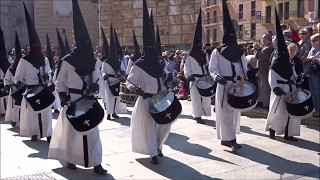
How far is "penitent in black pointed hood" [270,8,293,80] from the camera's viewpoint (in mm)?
8258

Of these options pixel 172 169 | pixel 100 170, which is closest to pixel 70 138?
pixel 100 170

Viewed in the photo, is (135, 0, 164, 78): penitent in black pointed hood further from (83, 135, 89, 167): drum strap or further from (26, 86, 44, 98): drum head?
(26, 86, 44, 98): drum head

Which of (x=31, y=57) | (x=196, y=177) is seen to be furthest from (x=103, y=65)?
(x=196, y=177)

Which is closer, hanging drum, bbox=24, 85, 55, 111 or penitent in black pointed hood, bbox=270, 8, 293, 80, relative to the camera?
penitent in black pointed hood, bbox=270, 8, 293, 80

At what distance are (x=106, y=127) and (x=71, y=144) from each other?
4157 millimetres

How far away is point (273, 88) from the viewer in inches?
325

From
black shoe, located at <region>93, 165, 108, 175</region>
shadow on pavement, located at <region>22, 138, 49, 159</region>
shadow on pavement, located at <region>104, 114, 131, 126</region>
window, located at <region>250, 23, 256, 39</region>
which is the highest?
window, located at <region>250, 23, 256, 39</region>

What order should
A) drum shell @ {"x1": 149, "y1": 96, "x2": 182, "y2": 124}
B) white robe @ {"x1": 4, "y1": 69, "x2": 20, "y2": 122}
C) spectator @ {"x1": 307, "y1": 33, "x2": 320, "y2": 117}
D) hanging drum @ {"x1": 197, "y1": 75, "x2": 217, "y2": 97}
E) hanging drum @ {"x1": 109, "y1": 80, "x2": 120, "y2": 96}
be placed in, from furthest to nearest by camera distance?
hanging drum @ {"x1": 109, "y1": 80, "x2": 120, "y2": 96} → white robe @ {"x1": 4, "y1": 69, "x2": 20, "y2": 122} → hanging drum @ {"x1": 197, "y1": 75, "x2": 217, "y2": 97} → spectator @ {"x1": 307, "y1": 33, "x2": 320, "y2": 117} → drum shell @ {"x1": 149, "y1": 96, "x2": 182, "y2": 124}

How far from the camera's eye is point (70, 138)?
6758 millimetres

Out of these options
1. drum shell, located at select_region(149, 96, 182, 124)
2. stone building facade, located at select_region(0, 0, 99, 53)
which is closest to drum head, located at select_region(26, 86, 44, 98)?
drum shell, located at select_region(149, 96, 182, 124)

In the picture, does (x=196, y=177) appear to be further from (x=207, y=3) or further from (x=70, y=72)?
(x=207, y=3)

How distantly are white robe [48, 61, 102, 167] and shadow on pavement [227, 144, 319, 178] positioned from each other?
8.78ft

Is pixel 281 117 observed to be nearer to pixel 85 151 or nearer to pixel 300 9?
pixel 85 151

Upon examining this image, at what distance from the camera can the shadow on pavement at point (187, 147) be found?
7.79 meters
